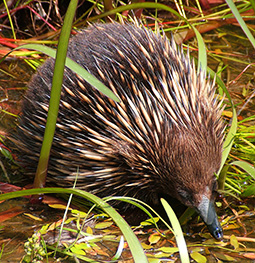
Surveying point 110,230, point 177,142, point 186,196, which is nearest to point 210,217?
point 186,196

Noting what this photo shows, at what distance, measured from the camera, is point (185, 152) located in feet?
7.36

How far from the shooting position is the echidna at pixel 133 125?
89.9 inches

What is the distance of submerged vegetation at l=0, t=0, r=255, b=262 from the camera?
2.22 meters

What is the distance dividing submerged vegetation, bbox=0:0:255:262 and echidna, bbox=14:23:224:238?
164mm

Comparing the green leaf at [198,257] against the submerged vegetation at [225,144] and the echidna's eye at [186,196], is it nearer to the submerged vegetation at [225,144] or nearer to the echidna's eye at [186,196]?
the submerged vegetation at [225,144]

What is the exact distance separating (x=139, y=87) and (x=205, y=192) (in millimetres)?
620

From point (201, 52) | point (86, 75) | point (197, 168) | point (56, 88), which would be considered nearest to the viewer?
point (86, 75)

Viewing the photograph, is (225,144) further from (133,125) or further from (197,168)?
(133,125)

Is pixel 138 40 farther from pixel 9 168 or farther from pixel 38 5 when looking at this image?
pixel 38 5

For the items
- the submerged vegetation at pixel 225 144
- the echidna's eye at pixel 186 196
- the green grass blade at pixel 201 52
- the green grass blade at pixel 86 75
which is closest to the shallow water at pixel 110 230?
the submerged vegetation at pixel 225 144

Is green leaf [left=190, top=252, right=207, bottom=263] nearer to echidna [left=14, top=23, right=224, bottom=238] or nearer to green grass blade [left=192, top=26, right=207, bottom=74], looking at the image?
echidna [left=14, top=23, right=224, bottom=238]

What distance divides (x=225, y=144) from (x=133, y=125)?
49 centimetres

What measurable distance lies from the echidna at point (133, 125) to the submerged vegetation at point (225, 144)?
0.16 m

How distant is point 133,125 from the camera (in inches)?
95.0
